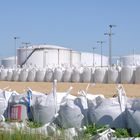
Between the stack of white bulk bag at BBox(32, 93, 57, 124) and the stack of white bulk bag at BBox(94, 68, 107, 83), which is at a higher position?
the stack of white bulk bag at BBox(94, 68, 107, 83)

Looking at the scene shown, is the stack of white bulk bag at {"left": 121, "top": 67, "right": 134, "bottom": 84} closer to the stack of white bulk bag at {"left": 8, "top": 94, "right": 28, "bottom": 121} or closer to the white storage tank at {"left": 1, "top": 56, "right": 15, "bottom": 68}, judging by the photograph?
the stack of white bulk bag at {"left": 8, "top": 94, "right": 28, "bottom": 121}

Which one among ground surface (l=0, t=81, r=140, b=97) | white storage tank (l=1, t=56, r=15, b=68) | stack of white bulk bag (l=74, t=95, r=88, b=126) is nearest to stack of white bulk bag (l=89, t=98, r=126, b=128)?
stack of white bulk bag (l=74, t=95, r=88, b=126)

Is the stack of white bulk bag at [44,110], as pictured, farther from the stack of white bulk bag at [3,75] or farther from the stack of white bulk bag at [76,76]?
the stack of white bulk bag at [3,75]

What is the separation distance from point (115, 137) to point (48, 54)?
163ft

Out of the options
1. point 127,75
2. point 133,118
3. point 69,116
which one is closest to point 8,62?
point 127,75

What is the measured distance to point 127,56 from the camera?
2295 inches

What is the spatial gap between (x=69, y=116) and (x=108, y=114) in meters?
0.54

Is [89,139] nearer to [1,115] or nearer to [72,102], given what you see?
[72,102]

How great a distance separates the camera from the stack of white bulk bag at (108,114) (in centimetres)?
627

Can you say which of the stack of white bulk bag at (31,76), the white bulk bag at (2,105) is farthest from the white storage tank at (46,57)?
the white bulk bag at (2,105)

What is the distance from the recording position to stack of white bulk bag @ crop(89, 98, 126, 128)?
627cm

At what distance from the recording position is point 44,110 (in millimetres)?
6996

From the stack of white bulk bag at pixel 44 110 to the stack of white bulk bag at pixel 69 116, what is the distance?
0.32 meters

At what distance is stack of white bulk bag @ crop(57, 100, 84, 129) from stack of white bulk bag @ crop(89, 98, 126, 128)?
181 mm
